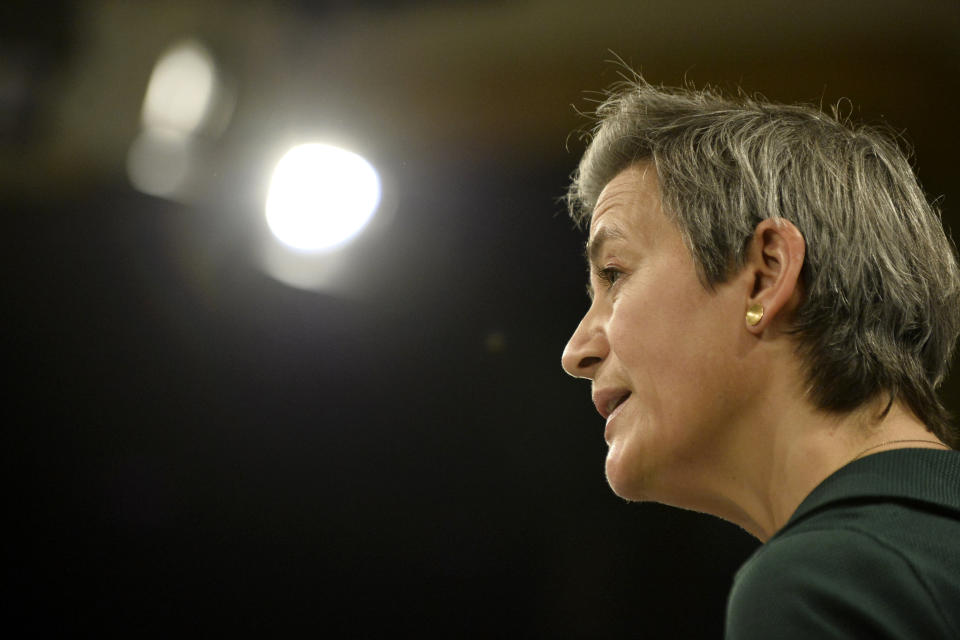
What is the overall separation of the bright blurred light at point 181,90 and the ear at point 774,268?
181 cm

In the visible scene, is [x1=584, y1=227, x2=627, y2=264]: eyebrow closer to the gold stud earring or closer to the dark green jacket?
the gold stud earring

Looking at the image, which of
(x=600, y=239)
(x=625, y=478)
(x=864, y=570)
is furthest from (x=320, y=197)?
(x=864, y=570)

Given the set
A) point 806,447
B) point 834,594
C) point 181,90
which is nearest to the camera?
point 834,594

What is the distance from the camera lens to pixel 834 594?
0.56 m

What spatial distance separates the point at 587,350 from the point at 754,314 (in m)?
0.19

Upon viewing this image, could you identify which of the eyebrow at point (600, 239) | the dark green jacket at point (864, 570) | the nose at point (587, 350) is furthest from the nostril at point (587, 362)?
the dark green jacket at point (864, 570)

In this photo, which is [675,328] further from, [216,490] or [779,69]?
[216,490]

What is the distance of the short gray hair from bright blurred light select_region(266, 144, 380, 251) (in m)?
1.50

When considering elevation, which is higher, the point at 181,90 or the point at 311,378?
the point at 181,90

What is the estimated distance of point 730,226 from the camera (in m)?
0.91

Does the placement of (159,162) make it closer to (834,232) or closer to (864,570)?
(834,232)

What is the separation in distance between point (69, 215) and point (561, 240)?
131cm

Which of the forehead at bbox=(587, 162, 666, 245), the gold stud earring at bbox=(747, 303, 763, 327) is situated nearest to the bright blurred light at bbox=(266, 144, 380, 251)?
the forehead at bbox=(587, 162, 666, 245)

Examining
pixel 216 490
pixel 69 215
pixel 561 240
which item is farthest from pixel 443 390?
pixel 69 215
